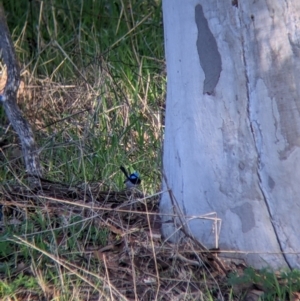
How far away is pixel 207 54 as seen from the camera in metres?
3.52

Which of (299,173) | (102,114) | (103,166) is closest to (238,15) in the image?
(299,173)

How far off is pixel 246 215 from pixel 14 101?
2.09 m

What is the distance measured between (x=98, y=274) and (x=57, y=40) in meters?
4.34

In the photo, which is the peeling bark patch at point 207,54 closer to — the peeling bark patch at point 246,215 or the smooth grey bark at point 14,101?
the peeling bark patch at point 246,215

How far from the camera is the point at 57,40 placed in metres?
7.56

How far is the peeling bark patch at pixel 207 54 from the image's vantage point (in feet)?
11.5

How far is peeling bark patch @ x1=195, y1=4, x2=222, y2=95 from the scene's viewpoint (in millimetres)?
3496

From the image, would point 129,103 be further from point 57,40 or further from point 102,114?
point 57,40

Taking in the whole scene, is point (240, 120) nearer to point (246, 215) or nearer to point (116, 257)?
point (246, 215)

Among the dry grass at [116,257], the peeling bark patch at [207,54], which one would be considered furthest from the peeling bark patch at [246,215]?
the peeling bark patch at [207,54]

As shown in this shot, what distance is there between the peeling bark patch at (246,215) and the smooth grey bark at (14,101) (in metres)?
1.75

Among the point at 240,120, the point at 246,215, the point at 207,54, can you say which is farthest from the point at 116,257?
the point at 207,54

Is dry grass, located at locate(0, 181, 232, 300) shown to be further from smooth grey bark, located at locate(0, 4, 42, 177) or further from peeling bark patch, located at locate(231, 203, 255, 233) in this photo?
smooth grey bark, located at locate(0, 4, 42, 177)

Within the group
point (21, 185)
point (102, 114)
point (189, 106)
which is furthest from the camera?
point (102, 114)
